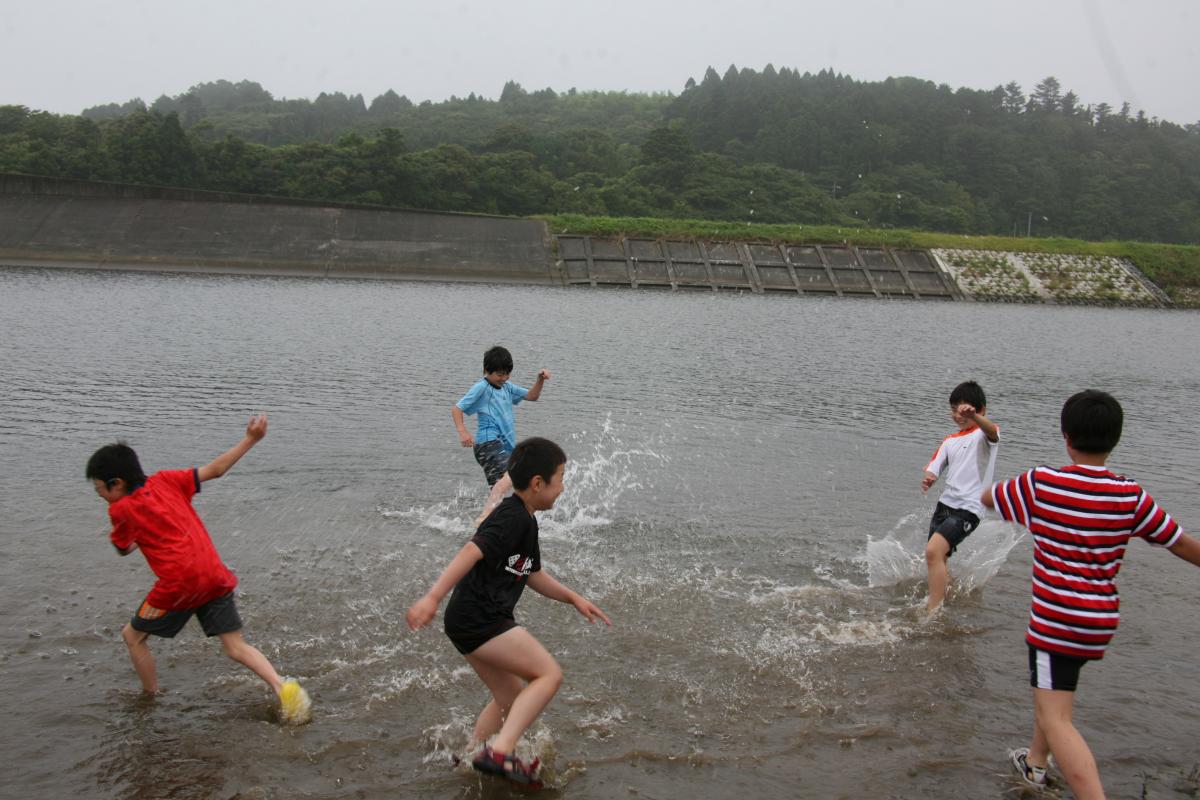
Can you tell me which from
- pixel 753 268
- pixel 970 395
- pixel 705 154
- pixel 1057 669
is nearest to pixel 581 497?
pixel 970 395

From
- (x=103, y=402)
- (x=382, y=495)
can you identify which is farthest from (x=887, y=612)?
(x=103, y=402)

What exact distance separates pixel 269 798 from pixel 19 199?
182ft

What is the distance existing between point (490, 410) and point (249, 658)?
393 centimetres

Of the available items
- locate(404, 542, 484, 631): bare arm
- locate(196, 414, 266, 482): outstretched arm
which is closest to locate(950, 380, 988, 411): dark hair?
locate(404, 542, 484, 631): bare arm

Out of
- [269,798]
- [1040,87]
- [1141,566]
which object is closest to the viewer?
[269,798]

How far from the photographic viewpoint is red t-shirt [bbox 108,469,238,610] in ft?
17.0

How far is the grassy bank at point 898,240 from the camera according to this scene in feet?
192

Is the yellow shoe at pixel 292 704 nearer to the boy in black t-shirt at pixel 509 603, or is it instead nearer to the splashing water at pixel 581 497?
the boy in black t-shirt at pixel 509 603

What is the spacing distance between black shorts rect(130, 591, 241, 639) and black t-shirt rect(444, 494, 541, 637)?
174 cm

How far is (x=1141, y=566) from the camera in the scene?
930 cm

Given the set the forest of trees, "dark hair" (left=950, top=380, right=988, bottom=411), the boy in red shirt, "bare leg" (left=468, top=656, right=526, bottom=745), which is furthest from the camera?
the forest of trees

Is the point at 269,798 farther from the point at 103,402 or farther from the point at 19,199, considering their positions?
the point at 19,199

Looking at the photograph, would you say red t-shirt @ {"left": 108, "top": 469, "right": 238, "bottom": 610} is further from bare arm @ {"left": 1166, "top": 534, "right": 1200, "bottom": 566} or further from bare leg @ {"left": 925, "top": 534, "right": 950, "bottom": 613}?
bare leg @ {"left": 925, "top": 534, "right": 950, "bottom": 613}

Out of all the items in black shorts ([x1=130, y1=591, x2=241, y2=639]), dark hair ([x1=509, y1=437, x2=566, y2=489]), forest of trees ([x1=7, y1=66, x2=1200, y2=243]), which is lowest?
black shorts ([x1=130, y1=591, x2=241, y2=639])
